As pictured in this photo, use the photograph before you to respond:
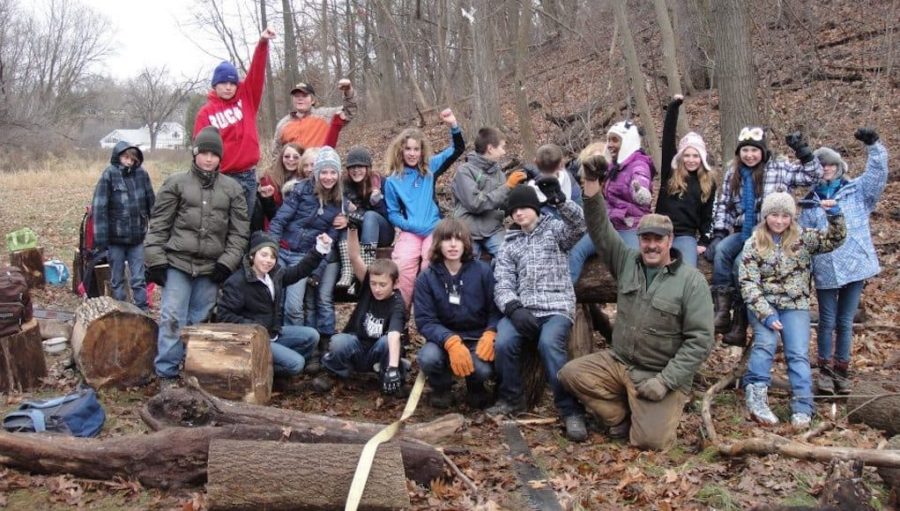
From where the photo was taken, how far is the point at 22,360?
248 inches

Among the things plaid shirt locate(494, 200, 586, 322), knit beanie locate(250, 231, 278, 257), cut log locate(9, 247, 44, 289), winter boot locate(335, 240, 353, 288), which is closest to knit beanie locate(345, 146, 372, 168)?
winter boot locate(335, 240, 353, 288)

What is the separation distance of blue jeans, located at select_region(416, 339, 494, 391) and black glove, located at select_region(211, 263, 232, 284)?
1.79m

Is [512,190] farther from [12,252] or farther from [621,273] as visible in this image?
[12,252]

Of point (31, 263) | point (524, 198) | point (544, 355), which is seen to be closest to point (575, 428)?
point (544, 355)

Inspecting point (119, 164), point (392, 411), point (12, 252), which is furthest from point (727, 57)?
point (12, 252)

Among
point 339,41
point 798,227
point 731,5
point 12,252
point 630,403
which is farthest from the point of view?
point 339,41

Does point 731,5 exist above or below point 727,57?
above

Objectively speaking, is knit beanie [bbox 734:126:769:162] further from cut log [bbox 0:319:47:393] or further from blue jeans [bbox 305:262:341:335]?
cut log [bbox 0:319:47:393]

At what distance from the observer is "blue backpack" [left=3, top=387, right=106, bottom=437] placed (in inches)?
197

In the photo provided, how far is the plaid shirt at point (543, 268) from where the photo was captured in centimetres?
581

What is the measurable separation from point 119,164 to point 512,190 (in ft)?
14.2

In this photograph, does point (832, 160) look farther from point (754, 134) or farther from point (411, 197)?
point (411, 197)

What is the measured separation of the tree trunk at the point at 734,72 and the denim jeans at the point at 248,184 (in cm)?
598

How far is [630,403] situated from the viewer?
5379mm
